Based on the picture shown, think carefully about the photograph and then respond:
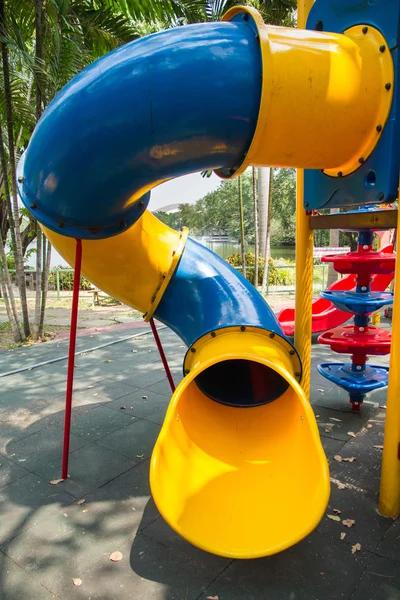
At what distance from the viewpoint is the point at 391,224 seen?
8.89 ft

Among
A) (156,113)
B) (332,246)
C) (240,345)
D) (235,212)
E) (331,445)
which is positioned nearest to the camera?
(156,113)

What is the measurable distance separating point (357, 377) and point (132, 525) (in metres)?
2.32

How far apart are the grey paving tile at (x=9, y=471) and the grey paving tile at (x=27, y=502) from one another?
0.05 metres

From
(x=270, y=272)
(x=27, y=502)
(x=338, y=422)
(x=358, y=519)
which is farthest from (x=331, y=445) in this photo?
(x=270, y=272)

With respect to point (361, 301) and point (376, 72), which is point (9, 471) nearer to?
point (361, 301)

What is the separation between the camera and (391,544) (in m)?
2.36

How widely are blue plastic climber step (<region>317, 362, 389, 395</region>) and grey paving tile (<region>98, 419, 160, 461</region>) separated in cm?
163

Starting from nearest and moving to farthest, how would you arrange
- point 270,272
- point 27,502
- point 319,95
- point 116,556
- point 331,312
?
point 319,95 → point 116,556 → point 27,502 → point 331,312 → point 270,272

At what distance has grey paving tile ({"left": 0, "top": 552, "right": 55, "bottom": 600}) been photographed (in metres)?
2.07

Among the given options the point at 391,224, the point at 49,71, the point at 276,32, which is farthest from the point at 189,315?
the point at 49,71

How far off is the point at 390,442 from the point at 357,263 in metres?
1.66

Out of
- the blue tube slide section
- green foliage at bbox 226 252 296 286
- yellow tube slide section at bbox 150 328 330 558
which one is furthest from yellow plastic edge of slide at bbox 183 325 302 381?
green foliage at bbox 226 252 296 286

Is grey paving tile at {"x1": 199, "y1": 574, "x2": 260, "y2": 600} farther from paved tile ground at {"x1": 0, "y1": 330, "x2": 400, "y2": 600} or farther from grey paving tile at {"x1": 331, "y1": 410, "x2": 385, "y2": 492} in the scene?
grey paving tile at {"x1": 331, "y1": 410, "x2": 385, "y2": 492}

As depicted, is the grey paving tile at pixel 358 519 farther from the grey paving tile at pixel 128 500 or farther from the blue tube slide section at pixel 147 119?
the blue tube slide section at pixel 147 119
